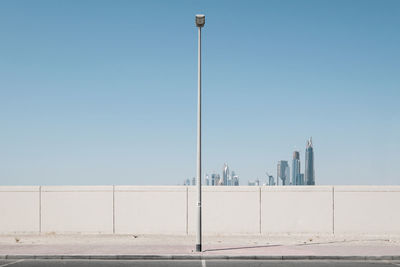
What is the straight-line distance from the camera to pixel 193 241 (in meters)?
16.5

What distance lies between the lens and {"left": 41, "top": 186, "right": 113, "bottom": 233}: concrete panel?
64.4 ft

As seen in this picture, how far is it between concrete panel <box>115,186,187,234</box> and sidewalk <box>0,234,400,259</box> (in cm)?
75

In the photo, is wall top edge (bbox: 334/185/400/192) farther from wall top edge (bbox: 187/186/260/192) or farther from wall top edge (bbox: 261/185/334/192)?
wall top edge (bbox: 187/186/260/192)

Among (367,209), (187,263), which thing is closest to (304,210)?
(367,209)

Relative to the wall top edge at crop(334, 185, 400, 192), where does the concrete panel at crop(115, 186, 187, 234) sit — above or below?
below

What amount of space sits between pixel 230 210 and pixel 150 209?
3424mm

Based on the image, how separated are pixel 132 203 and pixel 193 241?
4.14 meters

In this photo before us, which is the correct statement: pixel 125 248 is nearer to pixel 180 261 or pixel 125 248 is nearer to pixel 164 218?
pixel 180 261

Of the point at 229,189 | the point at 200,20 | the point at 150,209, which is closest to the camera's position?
the point at 200,20

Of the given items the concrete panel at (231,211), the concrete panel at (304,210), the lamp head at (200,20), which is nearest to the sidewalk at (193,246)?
the concrete panel at (304,210)

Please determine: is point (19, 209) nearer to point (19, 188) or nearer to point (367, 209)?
point (19, 188)

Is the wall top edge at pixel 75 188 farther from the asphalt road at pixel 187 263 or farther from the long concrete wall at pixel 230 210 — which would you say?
the asphalt road at pixel 187 263

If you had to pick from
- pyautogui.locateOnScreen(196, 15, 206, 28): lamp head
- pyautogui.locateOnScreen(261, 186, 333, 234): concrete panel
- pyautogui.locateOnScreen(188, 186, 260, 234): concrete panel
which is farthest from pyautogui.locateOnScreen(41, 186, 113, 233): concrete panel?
pyautogui.locateOnScreen(196, 15, 206, 28): lamp head

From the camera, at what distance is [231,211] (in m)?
19.3
